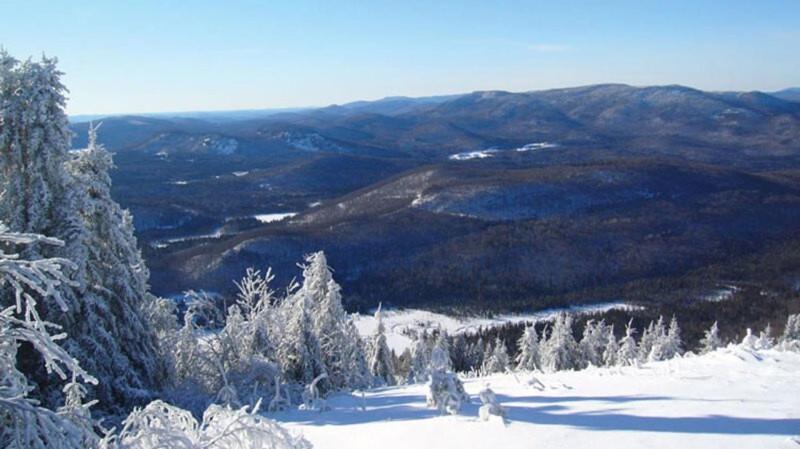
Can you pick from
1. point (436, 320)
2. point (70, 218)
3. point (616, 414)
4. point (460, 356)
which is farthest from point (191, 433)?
point (436, 320)

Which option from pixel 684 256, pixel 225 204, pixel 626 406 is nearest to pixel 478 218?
pixel 684 256

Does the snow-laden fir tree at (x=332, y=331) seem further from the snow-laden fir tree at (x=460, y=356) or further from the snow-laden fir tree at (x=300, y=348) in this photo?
the snow-laden fir tree at (x=460, y=356)

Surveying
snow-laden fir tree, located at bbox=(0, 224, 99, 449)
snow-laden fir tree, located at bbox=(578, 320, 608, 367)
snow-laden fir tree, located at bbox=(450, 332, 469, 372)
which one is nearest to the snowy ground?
snow-laden fir tree, located at bbox=(0, 224, 99, 449)

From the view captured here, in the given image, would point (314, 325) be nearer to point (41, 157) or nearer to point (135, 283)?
point (135, 283)

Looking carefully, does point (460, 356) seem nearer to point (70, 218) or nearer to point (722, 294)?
point (70, 218)

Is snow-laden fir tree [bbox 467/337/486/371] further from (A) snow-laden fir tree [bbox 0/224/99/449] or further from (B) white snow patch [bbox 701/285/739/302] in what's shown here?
(B) white snow patch [bbox 701/285/739/302]

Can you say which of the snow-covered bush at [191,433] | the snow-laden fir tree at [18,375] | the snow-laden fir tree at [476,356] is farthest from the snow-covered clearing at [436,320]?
the snow-laden fir tree at [18,375]
